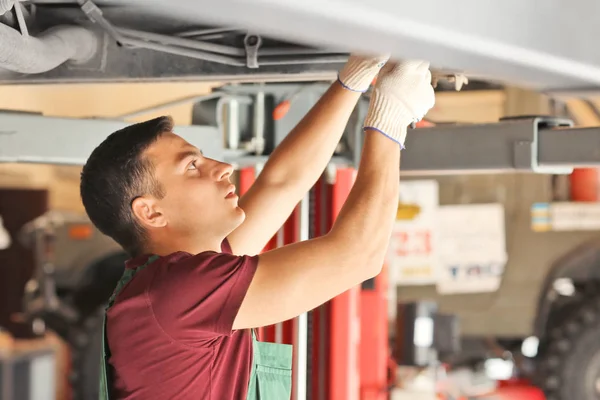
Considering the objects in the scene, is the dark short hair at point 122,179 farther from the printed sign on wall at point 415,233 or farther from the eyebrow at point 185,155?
the printed sign on wall at point 415,233

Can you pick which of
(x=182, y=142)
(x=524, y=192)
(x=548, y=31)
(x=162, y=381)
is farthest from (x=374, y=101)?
(x=524, y=192)

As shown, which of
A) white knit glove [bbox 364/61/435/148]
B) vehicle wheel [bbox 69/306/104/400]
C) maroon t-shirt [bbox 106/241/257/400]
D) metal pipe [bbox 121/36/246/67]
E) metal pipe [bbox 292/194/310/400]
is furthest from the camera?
vehicle wheel [bbox 69/306/104/400]

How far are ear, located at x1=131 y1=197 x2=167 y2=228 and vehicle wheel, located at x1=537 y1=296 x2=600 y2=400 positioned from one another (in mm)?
3290

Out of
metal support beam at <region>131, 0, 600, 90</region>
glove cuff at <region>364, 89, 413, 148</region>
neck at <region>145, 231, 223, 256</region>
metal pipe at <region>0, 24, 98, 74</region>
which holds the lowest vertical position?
metal support beam at <region>131, 0, 600, 90</region>

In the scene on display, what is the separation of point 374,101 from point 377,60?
0.38 feet

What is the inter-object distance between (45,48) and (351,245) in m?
0.85

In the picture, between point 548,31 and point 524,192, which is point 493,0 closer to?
point 548,31

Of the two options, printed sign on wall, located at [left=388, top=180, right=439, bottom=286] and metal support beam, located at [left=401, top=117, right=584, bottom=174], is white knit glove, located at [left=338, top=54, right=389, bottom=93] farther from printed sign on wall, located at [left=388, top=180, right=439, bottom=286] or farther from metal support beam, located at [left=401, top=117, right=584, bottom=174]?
printed sign on wall, located at [left=388, top=180, right=439, bottom=286]

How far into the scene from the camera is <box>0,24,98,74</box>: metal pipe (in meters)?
1.61

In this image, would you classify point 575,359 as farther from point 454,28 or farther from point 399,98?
point 454,28

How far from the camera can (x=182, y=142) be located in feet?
5.98

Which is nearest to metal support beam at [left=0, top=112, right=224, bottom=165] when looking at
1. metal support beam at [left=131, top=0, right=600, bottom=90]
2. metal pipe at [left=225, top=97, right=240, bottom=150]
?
metal pipe at [left=225, top=97, right=240, bottom=150]

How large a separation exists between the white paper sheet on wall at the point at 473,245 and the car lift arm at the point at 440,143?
8.16 feet

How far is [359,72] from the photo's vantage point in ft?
5.40
